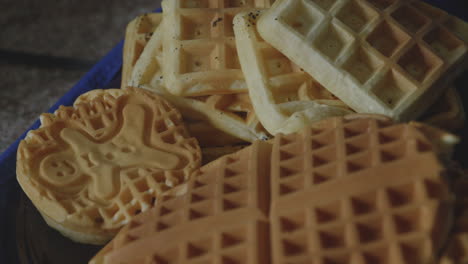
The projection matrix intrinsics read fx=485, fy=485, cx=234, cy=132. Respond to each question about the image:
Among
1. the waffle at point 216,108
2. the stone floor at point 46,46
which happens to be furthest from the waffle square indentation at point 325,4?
the stone floor at point 46,46

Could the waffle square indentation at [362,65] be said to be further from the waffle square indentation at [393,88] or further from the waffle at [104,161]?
the waffle at [104,161]

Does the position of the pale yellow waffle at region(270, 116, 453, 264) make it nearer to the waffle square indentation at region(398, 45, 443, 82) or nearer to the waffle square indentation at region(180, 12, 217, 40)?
the waffle square indentation at region(398, 45, 443, 82)

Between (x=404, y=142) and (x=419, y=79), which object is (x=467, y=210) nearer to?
(x=404, y=142)

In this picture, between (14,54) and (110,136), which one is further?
(14,54)

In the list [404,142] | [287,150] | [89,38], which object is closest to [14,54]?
[89,38]

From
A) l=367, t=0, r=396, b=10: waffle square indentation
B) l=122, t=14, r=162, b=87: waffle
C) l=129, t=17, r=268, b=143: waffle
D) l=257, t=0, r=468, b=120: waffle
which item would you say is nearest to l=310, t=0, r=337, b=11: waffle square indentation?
l=257, t=0, r=468, b=120: waffle

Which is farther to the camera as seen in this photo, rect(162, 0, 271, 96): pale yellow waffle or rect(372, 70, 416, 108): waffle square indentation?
rect(162, 0, 271, 96): pale yellow waffle

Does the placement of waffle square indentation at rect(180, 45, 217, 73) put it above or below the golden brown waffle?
above

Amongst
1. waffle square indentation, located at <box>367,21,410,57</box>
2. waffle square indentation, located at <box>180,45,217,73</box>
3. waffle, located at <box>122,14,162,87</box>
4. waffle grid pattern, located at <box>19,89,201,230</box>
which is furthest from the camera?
waffle, located at <box>122,14,162,87</box>
